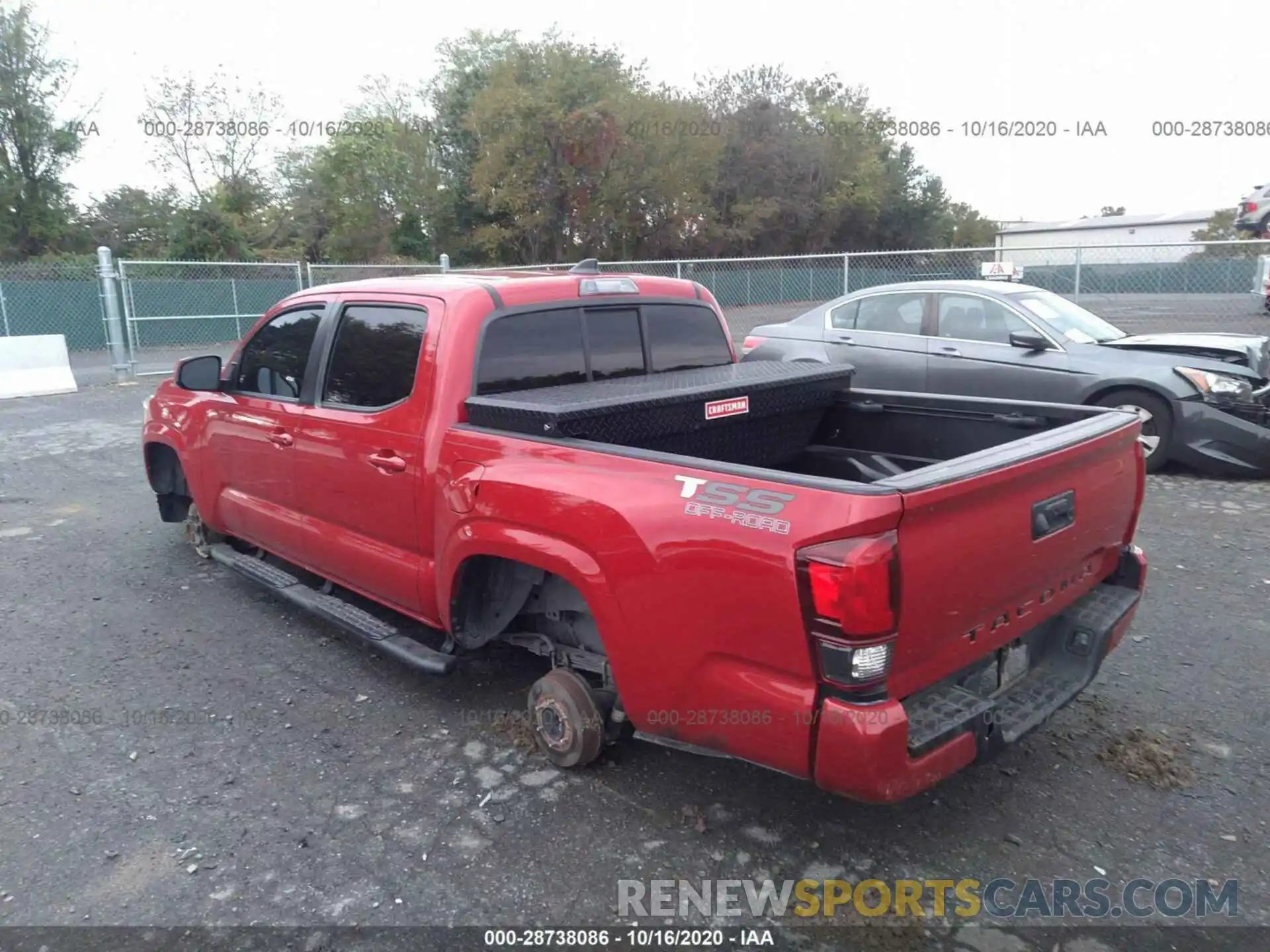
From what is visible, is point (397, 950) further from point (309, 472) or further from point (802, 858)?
point (309, 472)

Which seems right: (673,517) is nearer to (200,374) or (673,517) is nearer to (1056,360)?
(200,374)

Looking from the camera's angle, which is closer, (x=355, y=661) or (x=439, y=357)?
(x=439, y=357)

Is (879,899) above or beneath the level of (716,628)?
beneath

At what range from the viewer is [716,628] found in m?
2.68

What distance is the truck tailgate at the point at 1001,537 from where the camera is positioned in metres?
2.52

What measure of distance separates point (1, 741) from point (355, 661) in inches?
57.9

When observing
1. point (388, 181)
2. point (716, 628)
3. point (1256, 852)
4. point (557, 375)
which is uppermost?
point (388, 181)

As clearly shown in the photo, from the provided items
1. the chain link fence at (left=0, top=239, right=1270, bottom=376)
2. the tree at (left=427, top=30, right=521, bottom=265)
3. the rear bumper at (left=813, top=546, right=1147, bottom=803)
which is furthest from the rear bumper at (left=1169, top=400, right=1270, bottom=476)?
the tree at (left=427, top=30, right=521, bottom=265)

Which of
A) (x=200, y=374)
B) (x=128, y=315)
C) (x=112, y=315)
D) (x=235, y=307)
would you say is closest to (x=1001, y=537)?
(x=200, y=374)

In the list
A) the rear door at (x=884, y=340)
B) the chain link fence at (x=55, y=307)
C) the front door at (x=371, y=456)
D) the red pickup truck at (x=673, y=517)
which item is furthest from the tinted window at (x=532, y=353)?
the chain link fence at (x=55, y=307)

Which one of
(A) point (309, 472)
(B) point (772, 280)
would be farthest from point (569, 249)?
(A) point (309, 472)

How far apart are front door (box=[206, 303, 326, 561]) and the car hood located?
640cm

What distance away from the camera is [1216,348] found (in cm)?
745

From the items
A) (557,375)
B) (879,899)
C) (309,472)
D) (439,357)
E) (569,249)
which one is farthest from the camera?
(569,249)
